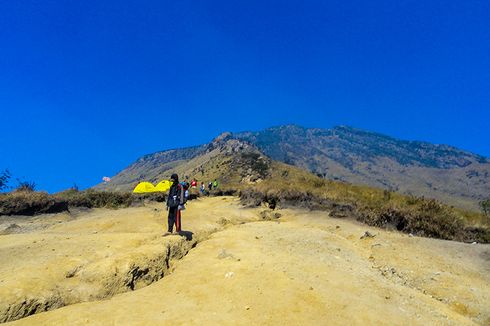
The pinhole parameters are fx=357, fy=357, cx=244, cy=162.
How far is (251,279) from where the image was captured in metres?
Answer: 7.51

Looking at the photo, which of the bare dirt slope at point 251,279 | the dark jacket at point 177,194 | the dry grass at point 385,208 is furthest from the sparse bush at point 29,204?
the dark jacket at point 177,194

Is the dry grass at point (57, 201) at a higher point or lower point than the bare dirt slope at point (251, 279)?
higher

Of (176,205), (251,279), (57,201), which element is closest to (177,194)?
(176,205)

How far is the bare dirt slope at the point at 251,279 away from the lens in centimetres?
612

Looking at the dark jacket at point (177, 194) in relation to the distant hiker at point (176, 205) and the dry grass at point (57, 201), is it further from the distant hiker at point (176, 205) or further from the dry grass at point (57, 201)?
the dry grass at point (57, 201)

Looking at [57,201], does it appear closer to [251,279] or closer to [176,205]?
[176,205]

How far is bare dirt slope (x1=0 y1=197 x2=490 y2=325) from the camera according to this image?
241 inches

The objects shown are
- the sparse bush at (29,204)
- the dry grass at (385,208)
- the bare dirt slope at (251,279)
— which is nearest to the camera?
the bare dirt slope at (251,279)

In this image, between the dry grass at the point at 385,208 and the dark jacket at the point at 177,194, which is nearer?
the dark jacket at the point at 177,194

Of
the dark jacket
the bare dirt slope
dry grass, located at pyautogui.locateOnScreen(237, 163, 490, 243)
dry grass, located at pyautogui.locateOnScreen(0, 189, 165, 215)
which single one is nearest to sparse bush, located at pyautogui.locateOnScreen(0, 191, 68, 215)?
dry grass, located at pyautogui.locateOnScreen(0, 189, 165, 215)

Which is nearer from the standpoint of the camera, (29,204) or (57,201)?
(29,204)

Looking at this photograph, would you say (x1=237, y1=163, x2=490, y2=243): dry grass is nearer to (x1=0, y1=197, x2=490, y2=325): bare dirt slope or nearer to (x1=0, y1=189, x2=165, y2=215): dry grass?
(x1=0, y1=197, x2=490, y2=325): bare dirt slope

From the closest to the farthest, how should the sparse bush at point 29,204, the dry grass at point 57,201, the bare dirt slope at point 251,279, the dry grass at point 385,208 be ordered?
the bare dirt slope at point 251,279, the dry grass at point 385,208, the sparse bush at point 29,204, the dry grass at point 57,201

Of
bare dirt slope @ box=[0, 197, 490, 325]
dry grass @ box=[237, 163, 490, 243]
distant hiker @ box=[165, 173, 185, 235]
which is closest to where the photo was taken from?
bare dirt slope @ box=[0, 197, 490, 325]
